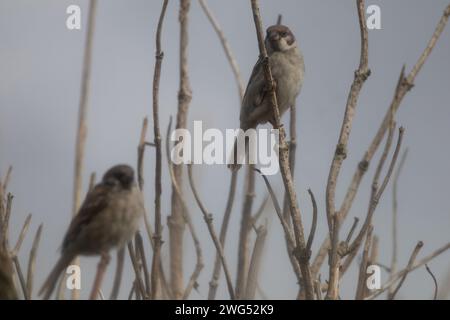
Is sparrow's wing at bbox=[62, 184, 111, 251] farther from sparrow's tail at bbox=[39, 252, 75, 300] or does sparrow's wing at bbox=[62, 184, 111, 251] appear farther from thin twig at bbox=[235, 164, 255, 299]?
thin twig at bbox=[235, 164, 255, 299]

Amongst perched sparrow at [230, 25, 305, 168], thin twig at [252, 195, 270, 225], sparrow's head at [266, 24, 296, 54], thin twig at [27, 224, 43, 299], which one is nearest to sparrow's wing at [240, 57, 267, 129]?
perched sparrow at [230, 25, 305, 168]

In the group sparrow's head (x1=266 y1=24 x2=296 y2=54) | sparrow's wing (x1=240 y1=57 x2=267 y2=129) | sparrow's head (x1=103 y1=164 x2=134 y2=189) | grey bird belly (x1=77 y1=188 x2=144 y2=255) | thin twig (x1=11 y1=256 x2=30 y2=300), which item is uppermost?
sparrow's head (x1=266 y1=24 x2=296 y2=54)

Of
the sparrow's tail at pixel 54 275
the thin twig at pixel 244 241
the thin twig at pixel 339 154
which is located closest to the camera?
the sparrow's tail at pixel 54 275

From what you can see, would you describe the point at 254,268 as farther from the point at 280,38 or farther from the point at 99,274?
the point at 280,38

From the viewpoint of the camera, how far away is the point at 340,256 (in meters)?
2.61

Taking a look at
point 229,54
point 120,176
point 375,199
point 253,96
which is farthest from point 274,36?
point 120,176

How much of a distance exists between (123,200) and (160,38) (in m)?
0.55

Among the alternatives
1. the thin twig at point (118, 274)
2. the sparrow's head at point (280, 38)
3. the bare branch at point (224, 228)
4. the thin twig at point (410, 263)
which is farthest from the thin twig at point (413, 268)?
Answer: the sparrow's head at point (280, 38)

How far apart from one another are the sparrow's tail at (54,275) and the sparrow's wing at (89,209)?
0.16 ft

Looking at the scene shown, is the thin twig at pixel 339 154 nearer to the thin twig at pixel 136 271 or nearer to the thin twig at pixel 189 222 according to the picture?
the thin twig at pixel 189 222

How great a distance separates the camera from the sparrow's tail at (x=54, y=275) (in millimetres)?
2248

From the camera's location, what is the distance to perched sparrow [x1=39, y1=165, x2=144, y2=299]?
7.59ft
